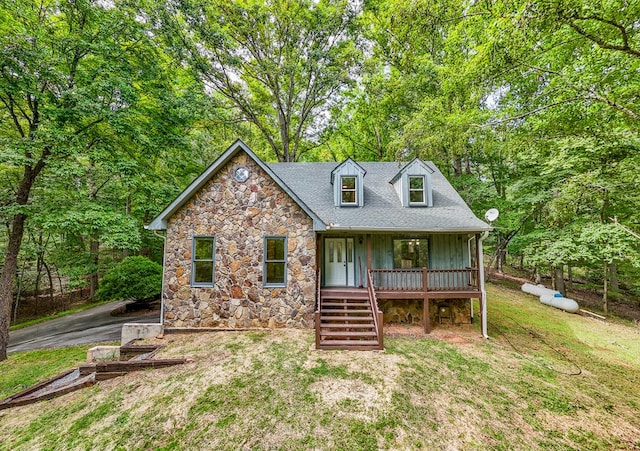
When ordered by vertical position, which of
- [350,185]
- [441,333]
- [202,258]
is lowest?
[441,333]

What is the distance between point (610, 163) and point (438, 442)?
12.0m

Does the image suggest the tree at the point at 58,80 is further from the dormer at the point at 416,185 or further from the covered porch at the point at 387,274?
the dormer at the point at 416,185

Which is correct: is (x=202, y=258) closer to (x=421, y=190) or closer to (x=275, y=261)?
(x=275, y=261)

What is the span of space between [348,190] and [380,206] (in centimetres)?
141

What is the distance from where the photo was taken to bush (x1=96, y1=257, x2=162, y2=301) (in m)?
11.4

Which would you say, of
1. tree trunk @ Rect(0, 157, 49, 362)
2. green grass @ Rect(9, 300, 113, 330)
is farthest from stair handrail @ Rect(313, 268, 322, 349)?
green grass @ Rect(9, 300, 113, 330)

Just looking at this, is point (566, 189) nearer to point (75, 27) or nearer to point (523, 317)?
point (523, 317)

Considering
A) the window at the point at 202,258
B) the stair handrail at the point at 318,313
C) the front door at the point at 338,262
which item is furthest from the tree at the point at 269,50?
the stair handrail at the point at 318,313

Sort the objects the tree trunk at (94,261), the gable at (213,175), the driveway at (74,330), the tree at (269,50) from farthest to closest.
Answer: the tree trunk at (94,261) → the tree at (269,50) → the driveway at (74,330) → the gable at (213,175)

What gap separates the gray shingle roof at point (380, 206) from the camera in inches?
337

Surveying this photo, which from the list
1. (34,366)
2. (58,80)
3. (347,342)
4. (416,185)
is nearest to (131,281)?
(34,366)

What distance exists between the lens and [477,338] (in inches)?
320

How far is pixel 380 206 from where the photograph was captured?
980cm

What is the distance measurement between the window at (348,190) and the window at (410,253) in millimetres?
2386
